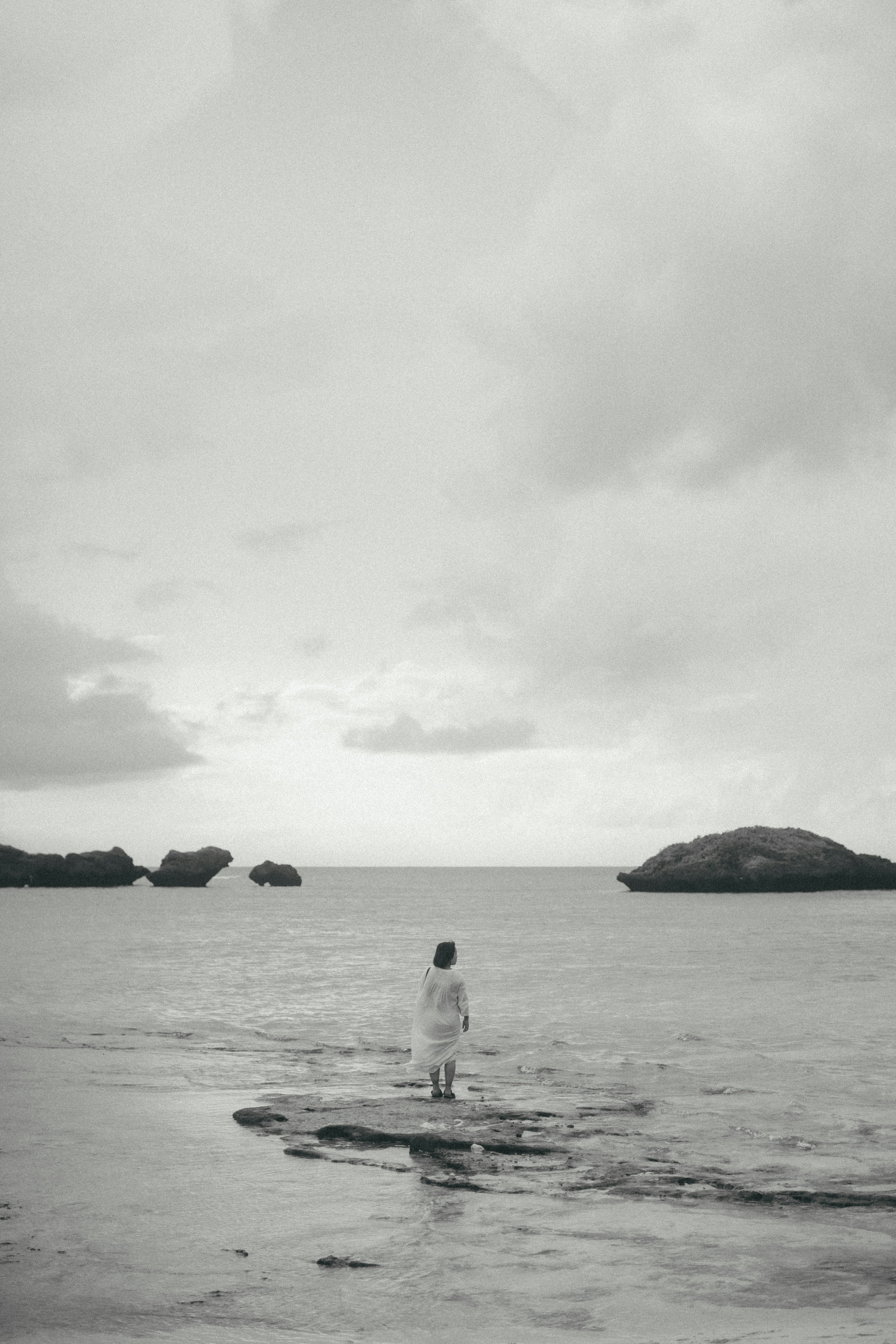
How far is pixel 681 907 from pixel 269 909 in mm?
32460

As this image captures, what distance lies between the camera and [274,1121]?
11.7m

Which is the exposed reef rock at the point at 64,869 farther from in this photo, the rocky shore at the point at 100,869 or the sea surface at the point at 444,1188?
the sea surface at the point at 444,1188

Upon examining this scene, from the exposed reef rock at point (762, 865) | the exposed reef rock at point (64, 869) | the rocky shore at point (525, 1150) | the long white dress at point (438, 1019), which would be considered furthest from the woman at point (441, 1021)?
the exposed reef rock at point (64, 869)

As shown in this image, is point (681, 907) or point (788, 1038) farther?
point (681, 907)

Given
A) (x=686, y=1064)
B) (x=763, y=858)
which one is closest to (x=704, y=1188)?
(x=686, y=1064)

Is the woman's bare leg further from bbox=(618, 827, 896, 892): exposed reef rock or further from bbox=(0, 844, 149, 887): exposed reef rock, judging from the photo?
bbox=(0, 844, 149, 887): exposed reef rock

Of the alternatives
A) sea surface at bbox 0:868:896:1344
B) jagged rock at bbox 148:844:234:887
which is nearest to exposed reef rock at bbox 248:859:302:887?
jagged rock at bbox 148:844:234:887

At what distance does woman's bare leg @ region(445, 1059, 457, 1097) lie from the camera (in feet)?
43.1

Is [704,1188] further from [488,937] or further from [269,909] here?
[269,909]

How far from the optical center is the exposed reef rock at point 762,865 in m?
110

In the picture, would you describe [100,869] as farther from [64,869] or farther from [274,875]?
[274,875]

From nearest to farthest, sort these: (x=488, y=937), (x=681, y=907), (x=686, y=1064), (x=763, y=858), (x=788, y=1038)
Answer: (x=686, y=1064) < (x=788, y=1038) < (x=488, y=937) < (x=681, y=907) < (x=763, y=858)

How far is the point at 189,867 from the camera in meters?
126

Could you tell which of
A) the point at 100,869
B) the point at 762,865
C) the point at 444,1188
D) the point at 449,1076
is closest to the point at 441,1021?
the point at 449,1076
